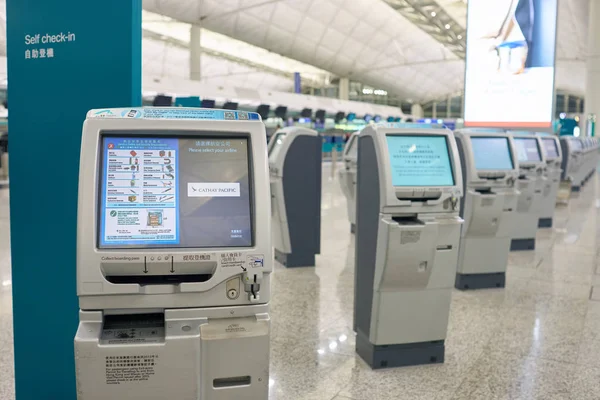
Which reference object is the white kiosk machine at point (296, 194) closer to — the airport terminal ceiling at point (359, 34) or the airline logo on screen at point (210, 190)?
the airline logo on screen at point (210, 190)

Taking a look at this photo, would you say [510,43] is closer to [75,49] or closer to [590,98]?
[75,49]

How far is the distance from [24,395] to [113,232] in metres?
Answer: 1.30

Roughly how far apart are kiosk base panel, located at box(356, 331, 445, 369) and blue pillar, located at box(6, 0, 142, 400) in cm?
171

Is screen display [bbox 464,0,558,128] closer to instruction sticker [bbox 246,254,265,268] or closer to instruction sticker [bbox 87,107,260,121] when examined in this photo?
instruction sticker [bbox 87,107,260,121]

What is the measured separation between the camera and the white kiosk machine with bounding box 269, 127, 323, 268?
5.84 m

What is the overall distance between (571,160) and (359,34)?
18831 millimetres

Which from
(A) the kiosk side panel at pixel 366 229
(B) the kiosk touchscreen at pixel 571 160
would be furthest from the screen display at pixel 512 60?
(B) the kiosk touchscreen at pixel 571 160

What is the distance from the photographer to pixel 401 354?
3365 mm

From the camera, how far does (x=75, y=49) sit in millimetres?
2367

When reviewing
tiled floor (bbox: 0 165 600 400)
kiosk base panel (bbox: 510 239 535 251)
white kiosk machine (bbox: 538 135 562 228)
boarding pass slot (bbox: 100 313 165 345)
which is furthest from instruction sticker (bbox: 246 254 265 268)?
white kiosk machine (bbox: 538 135 562 228)

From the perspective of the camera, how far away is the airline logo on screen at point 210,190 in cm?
184

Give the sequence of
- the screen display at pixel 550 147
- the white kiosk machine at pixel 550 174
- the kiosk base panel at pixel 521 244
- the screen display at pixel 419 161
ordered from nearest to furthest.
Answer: the screen display at pixel 419 161 < the kiosk base panel at pixel 521 244 < the white kiosk machine at pixel 550 174 < the screen display at pixel 550 147

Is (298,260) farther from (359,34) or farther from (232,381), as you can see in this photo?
(359,34)

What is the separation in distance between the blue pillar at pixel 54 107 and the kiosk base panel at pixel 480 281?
3.61m
